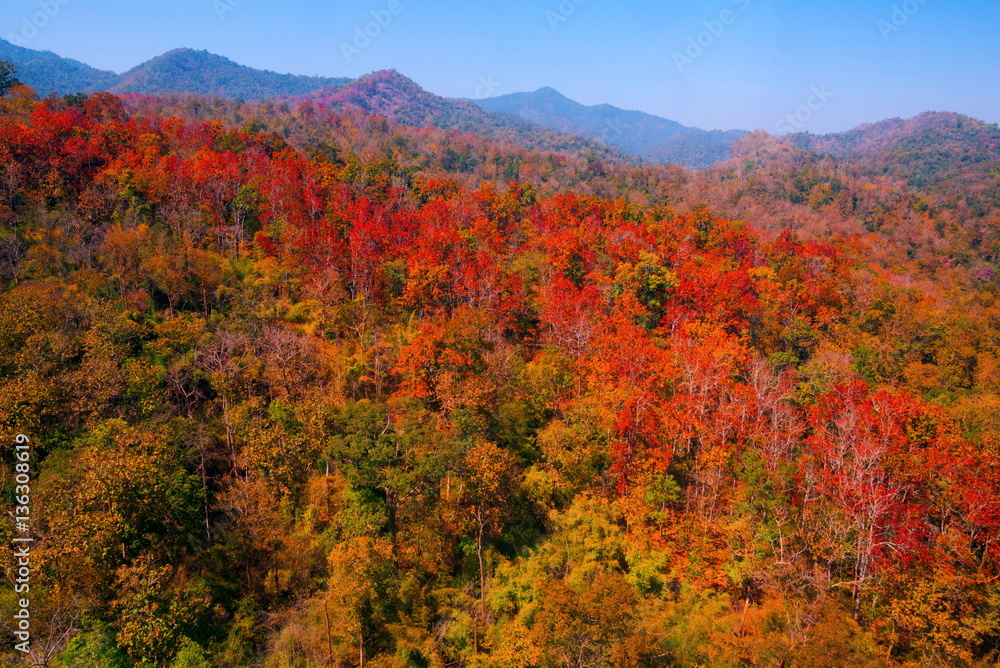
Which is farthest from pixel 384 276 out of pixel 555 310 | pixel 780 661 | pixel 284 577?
pixel 780 661

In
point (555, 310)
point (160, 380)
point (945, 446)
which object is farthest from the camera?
point (555, 310)

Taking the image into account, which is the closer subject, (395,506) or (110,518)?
(110,518)

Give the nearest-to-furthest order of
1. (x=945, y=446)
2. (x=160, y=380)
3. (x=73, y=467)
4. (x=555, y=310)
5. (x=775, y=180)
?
1. (x=73, y=467)
2. (x=945, y=446)
3. (x=160, y=380)
4. (x=555, y=310)
5. (x=775, y=180)

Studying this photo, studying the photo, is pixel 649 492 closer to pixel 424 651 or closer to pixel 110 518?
pixel 424 651

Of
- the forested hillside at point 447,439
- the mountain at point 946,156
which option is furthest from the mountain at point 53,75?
the mountain at point 946,156

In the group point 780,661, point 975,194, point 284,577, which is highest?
point 975,194

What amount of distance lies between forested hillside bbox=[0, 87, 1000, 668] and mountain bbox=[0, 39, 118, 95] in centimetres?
14931

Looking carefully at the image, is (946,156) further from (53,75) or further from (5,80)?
(53,75)

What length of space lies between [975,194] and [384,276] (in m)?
131

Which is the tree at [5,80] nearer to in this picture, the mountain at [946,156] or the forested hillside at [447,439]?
the forested hillside at [447,439]

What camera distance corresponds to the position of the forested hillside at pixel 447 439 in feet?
54.4

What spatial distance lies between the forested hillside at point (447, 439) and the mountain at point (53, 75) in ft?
490

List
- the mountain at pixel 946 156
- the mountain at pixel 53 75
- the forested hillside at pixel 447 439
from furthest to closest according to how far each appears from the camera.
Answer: the mountain at pixel 53 75 → the mountain at pixel 946 156 → the forested hillside at pixel 447 439

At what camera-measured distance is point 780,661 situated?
1477cm
